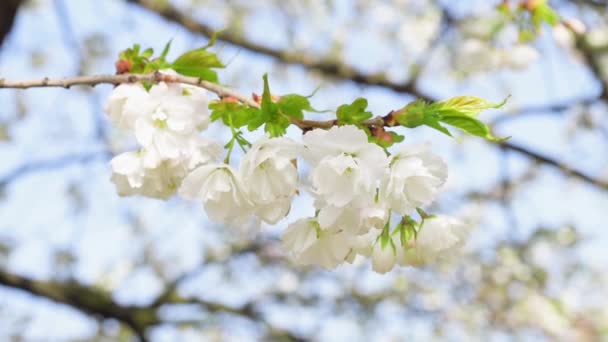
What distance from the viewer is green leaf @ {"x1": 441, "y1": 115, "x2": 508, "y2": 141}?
71 cm

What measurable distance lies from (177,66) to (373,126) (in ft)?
0.97

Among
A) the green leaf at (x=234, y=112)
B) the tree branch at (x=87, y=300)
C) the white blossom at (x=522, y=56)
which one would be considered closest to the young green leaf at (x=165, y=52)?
the green leaf at (x=234, y=112)

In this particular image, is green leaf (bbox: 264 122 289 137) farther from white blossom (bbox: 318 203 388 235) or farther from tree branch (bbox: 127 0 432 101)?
tree branch (bbox: 127 0 432 101)

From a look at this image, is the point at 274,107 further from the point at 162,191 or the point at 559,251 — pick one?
the point at 559,251

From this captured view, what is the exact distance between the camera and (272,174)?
0.71m

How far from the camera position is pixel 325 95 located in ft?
14.7

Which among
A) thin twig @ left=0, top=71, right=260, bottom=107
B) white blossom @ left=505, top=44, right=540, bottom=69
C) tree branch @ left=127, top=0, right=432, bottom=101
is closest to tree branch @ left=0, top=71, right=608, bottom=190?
thin twig @ left=0, top=71, right=260, bottom=107

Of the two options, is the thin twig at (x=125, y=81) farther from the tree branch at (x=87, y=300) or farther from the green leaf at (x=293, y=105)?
the tree branch at (x=87, y=300)

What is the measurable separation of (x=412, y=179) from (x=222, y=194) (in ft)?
0.68

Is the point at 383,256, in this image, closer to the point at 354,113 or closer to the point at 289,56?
the point at 354,113

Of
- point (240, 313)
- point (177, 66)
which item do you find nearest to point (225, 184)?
point (177, 66)

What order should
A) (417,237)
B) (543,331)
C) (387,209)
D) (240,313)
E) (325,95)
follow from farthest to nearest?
1. (325,95)
2. (543,331)
3. (240,313)
4. (417,237)
5. (387,209)

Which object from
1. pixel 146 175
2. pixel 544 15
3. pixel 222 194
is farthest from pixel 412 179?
pixel 544 15

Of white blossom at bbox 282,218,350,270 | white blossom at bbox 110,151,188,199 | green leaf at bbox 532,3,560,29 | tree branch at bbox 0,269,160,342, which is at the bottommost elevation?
tree branch at bbox 0,269,160,342
